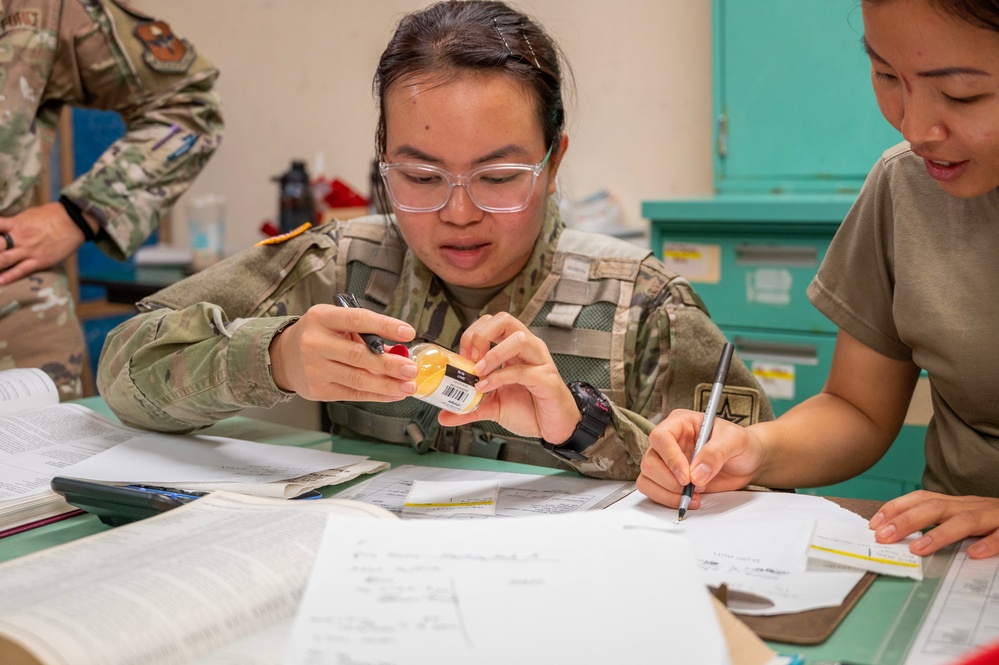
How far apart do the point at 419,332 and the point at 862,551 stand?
2.45ft

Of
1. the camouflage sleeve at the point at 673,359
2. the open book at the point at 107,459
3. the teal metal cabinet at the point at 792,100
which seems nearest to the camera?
the open book at the point at 107,459

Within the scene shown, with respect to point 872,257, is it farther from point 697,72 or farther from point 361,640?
point 697,72

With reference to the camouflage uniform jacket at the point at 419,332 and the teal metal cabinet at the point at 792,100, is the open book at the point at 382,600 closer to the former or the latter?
the camouflage uniform jacket at the point at 419,332

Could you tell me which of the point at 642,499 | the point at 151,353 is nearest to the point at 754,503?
the point at 642,499

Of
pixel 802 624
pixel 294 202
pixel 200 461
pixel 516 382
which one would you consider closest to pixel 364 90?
pixel 294 202

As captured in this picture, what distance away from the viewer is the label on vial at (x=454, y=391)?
105 cm

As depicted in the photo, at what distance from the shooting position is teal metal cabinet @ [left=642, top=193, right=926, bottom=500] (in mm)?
2314

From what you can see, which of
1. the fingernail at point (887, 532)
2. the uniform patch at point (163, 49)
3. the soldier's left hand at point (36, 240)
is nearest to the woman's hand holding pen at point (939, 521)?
the fingernail at point (887, 532)

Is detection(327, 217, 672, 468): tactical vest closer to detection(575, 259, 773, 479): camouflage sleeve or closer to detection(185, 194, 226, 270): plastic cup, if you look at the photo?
detection(575, 259, 773, 479): camouflage sleeve

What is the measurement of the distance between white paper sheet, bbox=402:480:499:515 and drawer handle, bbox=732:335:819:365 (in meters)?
1.47

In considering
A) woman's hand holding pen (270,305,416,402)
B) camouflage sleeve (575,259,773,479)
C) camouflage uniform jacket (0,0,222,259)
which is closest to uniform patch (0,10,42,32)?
camouflage uniform jacket (0,0,222,259)

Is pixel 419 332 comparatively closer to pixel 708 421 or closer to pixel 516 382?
pixel 516 382

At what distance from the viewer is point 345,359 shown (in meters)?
1.08

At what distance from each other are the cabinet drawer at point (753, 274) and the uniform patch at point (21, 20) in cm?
157
